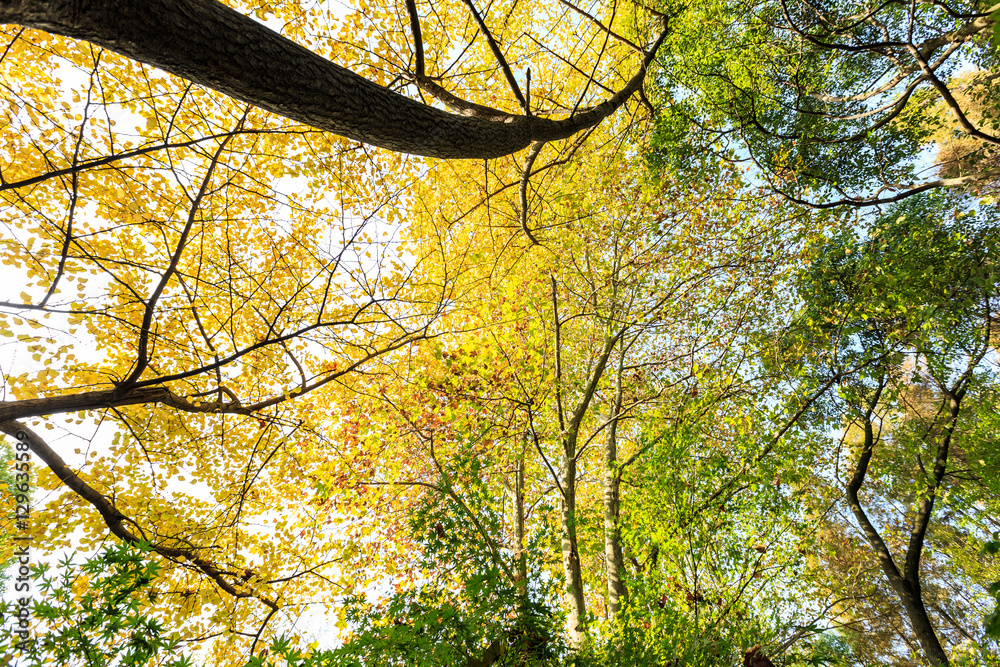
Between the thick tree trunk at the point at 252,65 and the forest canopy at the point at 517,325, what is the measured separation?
26mm

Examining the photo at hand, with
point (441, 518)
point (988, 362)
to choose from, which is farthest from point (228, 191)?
point (988, 362)

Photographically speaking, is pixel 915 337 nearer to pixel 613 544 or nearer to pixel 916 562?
pixel 916 562

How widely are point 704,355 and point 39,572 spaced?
710cm

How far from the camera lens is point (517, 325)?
20.8ft

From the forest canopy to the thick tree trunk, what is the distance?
26 millimetres

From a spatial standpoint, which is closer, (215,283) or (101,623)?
(101,623)

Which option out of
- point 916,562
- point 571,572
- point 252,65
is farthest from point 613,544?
point 252,65

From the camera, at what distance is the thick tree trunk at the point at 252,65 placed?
5.05 ft

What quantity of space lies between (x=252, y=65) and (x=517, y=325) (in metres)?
4.87

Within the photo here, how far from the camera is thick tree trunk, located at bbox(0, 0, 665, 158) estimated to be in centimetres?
154

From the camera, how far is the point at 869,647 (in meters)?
9.83

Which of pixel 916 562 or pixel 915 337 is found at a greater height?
pixel 915 337

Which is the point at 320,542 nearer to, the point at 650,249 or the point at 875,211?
the point at 650,249

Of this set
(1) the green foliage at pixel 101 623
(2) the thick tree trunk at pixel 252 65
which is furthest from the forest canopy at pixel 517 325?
(1) the green foliage at pixel 101 623
